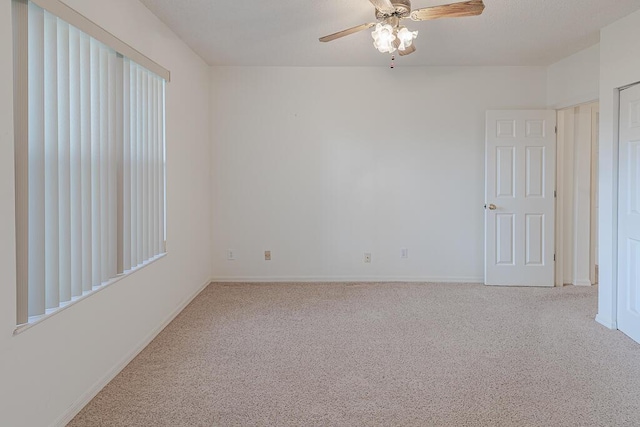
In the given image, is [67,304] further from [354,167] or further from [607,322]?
[607,322]

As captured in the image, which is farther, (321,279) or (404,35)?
(321,279)

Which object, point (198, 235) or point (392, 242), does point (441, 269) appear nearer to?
point (392, 242)

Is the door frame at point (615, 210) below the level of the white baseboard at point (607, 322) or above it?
above

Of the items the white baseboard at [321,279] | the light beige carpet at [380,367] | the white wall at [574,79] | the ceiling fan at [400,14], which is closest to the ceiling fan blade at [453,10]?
the ceiling fan at [400,14]

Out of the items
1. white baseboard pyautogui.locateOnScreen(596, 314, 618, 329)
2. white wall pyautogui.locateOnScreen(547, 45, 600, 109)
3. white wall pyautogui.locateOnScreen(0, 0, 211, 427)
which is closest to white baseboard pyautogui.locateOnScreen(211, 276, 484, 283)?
white wall pyautogui.locateOnScreen(0, 0, 211, 427)

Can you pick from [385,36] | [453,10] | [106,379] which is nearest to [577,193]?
[453,10]

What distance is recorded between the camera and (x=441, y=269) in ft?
16.9

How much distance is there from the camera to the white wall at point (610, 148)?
11.2ft

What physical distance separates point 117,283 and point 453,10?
105 inches

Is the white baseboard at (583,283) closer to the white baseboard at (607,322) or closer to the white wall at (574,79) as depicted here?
the white baseboard at (607,322)

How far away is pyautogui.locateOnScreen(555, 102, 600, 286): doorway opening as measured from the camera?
4.91 metres

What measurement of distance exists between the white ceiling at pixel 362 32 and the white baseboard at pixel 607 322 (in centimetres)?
242

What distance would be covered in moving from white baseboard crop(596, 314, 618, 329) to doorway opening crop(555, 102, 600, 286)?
4.25 feet

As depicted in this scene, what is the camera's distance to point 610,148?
139 inches
